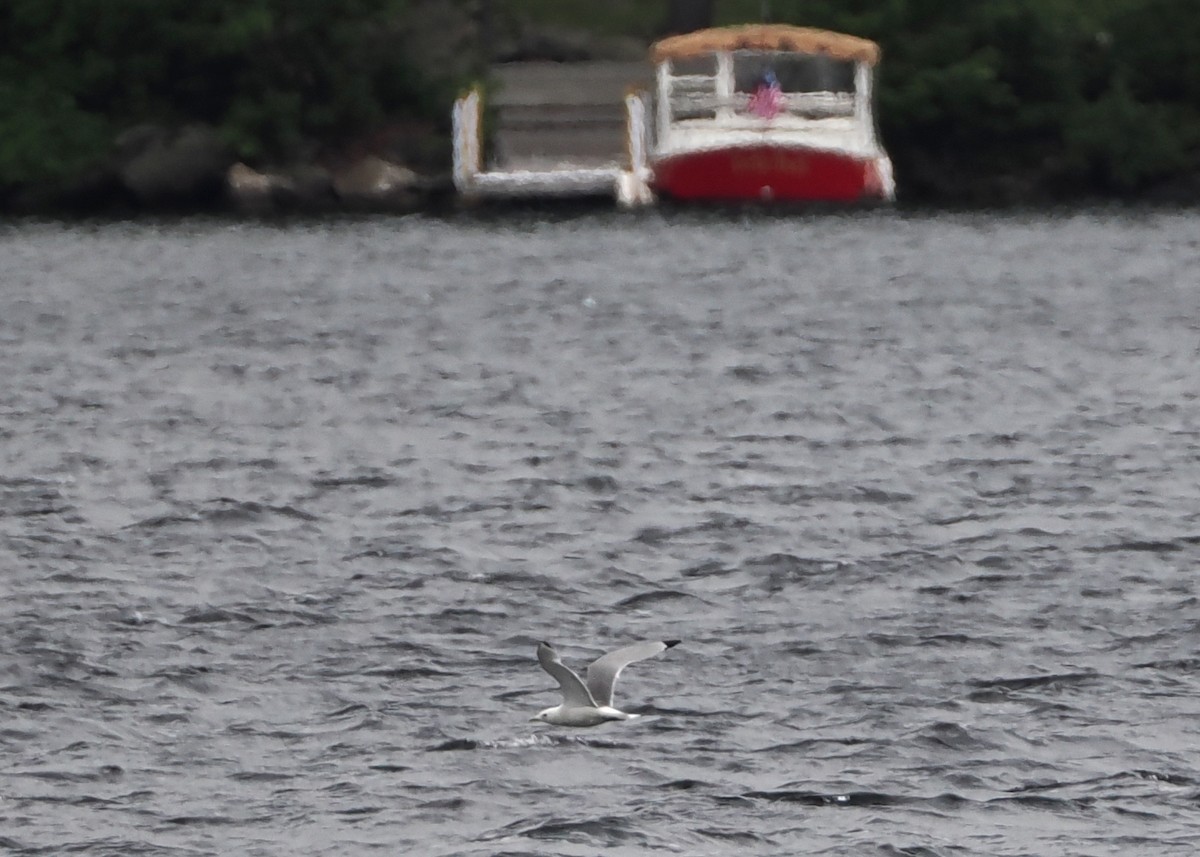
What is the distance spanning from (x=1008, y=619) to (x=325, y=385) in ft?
42.3

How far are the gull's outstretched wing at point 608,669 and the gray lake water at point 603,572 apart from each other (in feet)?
1.16

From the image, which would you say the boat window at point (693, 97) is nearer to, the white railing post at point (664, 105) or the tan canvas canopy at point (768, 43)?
the white railing post at point (664, 105)

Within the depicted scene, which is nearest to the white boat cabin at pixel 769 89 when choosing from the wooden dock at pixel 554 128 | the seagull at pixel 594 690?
the wooden dock at pixel 554 128

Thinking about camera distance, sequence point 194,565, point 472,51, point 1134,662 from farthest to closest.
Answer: point 472,51 → point 194,565 → point 1134,662

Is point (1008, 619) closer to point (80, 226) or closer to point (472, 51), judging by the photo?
point (80, 226)

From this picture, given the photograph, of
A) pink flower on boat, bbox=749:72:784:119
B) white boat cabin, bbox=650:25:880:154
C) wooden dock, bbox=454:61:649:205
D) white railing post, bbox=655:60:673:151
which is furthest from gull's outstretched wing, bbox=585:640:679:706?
wooden dock, bbox=454:61:649:205

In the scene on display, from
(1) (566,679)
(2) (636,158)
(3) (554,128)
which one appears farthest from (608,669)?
(3) (554,128)

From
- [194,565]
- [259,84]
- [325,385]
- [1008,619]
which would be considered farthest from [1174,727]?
[259,84]

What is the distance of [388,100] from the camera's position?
2276 inches

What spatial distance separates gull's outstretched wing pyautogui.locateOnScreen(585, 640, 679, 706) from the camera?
12.6m

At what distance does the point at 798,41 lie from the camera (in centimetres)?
5172

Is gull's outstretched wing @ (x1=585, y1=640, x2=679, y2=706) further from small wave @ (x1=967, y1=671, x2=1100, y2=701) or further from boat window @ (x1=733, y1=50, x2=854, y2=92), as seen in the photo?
boat window @ (x1=733, y1=50, x2=854, y2=92)

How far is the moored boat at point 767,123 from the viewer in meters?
48.7

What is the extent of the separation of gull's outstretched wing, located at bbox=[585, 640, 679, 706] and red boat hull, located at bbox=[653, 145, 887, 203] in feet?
118
